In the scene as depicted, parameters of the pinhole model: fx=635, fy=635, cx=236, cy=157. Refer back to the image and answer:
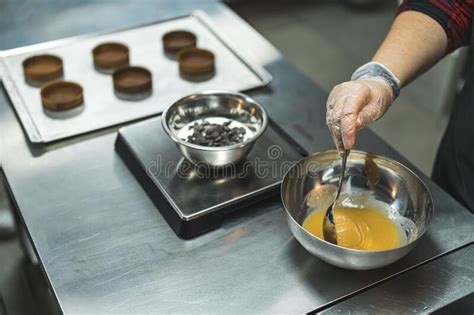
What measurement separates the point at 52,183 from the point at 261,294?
466mm

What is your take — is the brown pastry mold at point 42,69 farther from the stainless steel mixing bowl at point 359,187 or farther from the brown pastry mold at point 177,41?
the stainless steel mixing bowl at point 359,187

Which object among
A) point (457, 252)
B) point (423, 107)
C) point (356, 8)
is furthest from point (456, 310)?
point (356, 8)

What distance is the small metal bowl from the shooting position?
44.5 inches

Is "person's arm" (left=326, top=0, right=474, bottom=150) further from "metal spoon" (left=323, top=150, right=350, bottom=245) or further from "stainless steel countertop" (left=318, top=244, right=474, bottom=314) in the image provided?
"stainless steel countertop" (left=318, top=244, right=474, bottom=314)

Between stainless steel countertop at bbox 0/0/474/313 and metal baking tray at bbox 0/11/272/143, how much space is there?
1.4 inches

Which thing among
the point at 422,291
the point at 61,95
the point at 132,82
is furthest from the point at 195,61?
the point at 422,291

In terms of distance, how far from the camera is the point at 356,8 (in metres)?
3.17

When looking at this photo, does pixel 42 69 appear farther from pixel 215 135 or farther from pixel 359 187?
pixel 359 187

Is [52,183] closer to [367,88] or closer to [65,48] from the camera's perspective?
[65,48]

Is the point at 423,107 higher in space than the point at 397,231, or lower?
lower

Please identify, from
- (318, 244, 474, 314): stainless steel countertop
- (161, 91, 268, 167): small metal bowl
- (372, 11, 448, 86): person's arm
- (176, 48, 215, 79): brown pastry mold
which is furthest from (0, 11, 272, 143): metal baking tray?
(318, 244, 474, 314): stainless steel countertop

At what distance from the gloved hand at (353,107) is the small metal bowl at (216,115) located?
162 mm

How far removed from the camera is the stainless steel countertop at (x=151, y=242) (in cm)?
98

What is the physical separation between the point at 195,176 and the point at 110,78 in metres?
0.42
